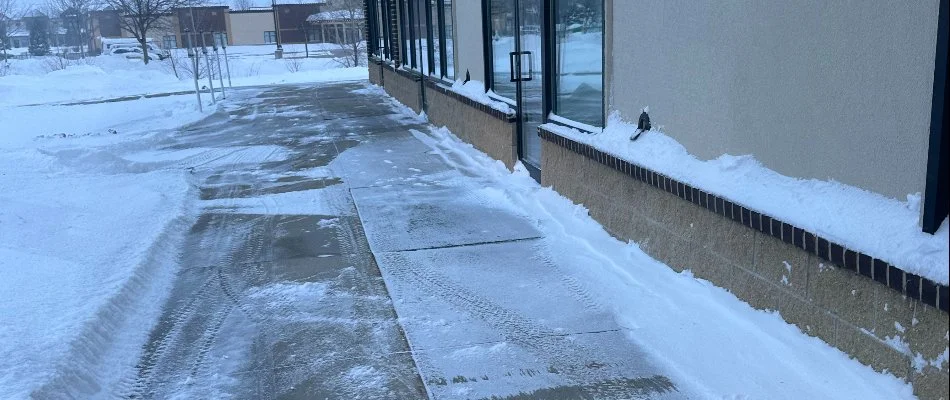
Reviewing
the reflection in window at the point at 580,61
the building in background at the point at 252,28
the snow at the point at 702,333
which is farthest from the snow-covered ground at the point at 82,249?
the building in background at the point at 252,28

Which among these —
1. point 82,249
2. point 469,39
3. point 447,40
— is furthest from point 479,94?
point 82,249

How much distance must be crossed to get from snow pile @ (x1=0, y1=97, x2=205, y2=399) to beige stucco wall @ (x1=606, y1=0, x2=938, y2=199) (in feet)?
12.0

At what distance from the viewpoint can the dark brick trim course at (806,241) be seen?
3.01 m

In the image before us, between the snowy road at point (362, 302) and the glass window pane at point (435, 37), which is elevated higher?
the glass window pane at point (435, 37)

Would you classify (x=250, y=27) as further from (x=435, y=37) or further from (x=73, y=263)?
(x=73, y=263)

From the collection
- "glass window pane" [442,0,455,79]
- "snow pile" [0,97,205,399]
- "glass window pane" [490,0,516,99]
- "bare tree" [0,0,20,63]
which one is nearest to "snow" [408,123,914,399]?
"snow pile" [0,97,205,399]

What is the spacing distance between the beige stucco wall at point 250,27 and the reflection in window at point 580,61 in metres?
75.8

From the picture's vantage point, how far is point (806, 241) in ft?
12.2

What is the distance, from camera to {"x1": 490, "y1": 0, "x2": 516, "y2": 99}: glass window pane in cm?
901

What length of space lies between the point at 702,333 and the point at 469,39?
730 centimetres

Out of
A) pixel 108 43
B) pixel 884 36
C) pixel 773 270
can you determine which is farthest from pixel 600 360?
pixel 108 43

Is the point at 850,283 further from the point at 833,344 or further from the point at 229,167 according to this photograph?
the point at 229,167

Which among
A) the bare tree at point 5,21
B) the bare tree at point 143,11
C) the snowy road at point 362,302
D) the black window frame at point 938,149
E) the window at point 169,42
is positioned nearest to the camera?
the black window frame at point 938,149

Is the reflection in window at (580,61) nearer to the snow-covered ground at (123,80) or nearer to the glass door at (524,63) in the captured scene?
the glass door at (524,63)
